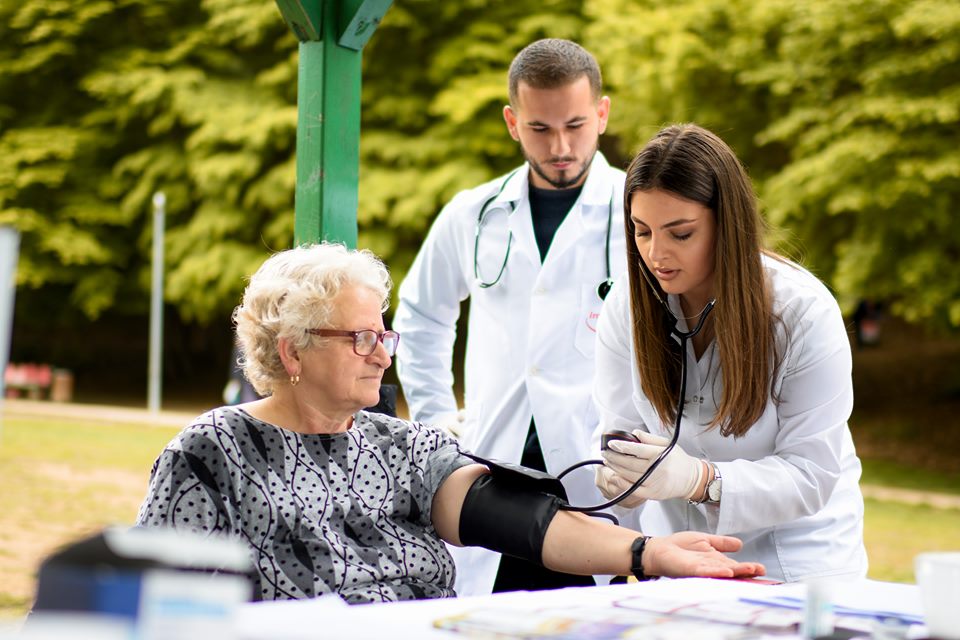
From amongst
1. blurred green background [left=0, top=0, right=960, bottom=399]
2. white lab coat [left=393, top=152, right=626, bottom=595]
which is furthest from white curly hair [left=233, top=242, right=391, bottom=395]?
blurred green background [left=0, top=0, right=960, bottom=399]

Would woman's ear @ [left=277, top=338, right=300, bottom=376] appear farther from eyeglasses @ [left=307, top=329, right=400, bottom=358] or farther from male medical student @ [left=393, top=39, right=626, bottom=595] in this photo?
male medical student @ [left=393, top=39, right=626, bottom=595]

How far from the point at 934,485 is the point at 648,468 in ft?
31.7

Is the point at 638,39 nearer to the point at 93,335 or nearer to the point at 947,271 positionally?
the point at 947,271

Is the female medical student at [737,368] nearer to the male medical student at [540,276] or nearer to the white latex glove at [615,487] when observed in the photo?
the white latex glove at [615,487]

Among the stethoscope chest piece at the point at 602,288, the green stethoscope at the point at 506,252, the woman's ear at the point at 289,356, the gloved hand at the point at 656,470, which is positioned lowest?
the gloved hand at the point at 656,470

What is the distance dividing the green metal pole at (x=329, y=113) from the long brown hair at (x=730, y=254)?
121cm

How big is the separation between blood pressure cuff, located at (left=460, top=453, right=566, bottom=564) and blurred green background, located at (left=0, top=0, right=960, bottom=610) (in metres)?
4.77

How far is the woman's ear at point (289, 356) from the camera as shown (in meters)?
2.28

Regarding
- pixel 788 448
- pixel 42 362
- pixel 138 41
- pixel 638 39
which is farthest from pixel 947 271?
pixel 42 362

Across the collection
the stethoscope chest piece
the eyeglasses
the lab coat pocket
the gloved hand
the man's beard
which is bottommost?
the gloved hand

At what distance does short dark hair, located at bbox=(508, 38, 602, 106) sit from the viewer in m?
2.95

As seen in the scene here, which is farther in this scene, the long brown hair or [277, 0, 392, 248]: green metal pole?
[277, 0, 392, 248]: green metal pole

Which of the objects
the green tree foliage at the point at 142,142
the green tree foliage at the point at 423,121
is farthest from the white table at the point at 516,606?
the green tree foliage at the point at 142,142

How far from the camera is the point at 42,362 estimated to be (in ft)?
69.1
